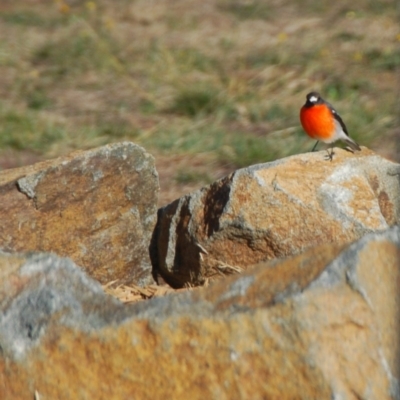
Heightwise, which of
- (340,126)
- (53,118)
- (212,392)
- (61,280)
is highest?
(61,280)

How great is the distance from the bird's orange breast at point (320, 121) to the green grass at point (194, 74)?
1352 millimetres

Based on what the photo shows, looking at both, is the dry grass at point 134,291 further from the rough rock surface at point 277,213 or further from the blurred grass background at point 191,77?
the blurred grass background at point 191,77

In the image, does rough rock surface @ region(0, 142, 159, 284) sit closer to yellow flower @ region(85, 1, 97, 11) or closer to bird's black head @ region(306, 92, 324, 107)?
bird's black head @ region(306, 92, 324, 107)

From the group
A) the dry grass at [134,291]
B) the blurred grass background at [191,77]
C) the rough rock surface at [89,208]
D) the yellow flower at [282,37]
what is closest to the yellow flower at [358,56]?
the blurred grass background at [191,77]

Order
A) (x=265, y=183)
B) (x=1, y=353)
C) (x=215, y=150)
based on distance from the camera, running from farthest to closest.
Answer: (x=215, y=150)
(x=265, y=183)
(x=1, y=353)

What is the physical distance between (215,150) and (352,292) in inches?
207

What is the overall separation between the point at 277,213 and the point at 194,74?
19.8 feet

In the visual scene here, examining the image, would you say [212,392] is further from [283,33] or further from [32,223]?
[283,33]

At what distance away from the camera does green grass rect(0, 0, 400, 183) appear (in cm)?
839

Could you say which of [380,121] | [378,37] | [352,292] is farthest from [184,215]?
[378,37]

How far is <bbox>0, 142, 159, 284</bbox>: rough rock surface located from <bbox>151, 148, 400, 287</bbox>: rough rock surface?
177mm

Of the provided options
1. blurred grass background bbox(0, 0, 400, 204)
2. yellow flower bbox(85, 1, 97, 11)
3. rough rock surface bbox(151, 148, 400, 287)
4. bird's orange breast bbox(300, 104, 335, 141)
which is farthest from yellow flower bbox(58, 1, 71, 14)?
rough rock surface bbox(151, 148, 400, 287)

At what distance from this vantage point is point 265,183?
4254mm

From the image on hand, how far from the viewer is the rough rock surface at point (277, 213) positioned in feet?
13.8
